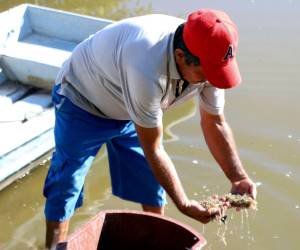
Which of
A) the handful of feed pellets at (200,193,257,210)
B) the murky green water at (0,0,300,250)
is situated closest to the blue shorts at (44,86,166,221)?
the handful of feed pellets at (200,193,257,210)

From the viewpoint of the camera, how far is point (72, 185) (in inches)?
134

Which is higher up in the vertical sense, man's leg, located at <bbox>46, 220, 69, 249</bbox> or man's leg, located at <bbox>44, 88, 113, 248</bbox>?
man's leg, located at <bbox>44, 88, 113, 248</bbox>

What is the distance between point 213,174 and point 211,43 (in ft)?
7.48

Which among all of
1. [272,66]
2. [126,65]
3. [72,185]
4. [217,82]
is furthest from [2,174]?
[272,66]

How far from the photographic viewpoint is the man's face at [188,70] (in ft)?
8.86

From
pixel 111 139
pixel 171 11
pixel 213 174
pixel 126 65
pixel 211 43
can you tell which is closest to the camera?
pixel 211 43

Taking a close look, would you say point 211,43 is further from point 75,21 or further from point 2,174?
point 75,21

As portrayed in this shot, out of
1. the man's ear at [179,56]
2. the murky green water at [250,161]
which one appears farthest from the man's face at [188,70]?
the murky green water at [250,161]

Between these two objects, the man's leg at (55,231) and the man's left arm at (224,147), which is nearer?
the man's left arm at (224,147)

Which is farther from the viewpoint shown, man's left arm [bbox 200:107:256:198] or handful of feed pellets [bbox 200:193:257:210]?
man's left arm [bbox 200:107:256:198]

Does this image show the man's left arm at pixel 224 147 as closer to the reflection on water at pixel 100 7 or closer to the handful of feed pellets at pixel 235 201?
the handful of feed pellets at pixel 235 201

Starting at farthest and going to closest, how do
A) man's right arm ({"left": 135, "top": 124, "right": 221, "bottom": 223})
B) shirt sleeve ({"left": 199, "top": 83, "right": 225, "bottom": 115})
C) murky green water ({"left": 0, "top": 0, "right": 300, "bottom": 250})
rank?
murky green water ({"left": 0, "top": 0, "right": 300, "bottom": 250})
shirt sleeve ({"left": 199, "top": 83, "right": 225, "bottom": 115})
man's right arm ({"left": 135, "top": 124, "right": 221, "bottom": 223})

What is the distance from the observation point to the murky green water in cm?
425

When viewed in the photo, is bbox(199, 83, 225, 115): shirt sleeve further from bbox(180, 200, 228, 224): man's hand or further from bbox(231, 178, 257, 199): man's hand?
bbox(180, 200, 228, 224): man's hand
